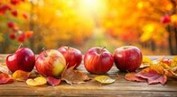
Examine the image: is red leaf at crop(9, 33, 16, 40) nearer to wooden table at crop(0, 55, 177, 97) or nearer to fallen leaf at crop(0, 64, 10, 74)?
fallen leaf at crop(0, 64, 10, 74)

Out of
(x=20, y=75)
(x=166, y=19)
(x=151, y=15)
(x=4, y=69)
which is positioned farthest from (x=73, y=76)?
(x=151, y=15)

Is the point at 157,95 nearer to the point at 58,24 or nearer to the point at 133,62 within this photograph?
the point at 133,62

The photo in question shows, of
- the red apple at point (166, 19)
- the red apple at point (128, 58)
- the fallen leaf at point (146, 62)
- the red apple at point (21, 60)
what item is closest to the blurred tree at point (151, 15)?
the red apple at point (166, 19)

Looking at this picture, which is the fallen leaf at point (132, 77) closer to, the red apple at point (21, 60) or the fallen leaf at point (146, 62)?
the fallen leaf at point (146, 62)

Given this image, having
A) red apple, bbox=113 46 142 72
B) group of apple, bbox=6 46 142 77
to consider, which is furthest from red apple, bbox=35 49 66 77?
red apple, bbox=113 46 142 72

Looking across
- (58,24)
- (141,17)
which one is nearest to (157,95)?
(141,17)

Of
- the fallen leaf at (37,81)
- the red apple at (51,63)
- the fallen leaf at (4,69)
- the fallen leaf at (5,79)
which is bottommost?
the fallen leaf at (37,81)

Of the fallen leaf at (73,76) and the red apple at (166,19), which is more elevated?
the red apple at (166,19)

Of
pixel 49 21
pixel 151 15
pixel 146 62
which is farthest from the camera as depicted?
pixel 49 21

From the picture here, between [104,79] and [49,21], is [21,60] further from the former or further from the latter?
[49,21]
